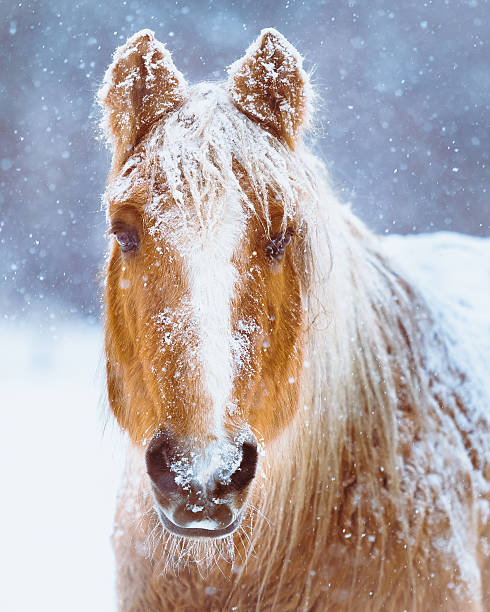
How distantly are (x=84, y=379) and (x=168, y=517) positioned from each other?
6.25 metres

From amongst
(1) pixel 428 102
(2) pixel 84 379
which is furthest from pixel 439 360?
(1) pixel 428 102

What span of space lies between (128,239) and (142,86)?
0.48 m

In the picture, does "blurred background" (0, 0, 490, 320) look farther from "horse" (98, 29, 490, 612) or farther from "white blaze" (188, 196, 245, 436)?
"white blaze" (188, 196, 245, 436)

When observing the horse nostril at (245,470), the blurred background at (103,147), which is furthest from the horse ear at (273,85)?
the blurred background at (103,147)

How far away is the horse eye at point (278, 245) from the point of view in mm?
1349

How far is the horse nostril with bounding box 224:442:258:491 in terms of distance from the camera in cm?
109

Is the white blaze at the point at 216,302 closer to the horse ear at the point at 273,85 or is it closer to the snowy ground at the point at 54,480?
the horse ear at the point at 273,85

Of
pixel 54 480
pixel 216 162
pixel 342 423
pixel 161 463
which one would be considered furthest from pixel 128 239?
pixel 54 480

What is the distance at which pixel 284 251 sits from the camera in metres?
1.40

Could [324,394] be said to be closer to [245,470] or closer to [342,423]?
[342,423]

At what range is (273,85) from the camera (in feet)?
4.94

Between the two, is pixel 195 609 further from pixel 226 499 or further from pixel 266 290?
pixel 266 290

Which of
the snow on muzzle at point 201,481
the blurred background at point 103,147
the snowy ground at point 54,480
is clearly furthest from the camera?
the blurred background at point 103,147

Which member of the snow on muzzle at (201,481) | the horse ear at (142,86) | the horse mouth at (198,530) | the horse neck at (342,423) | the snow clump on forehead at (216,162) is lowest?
the horse mouth at (198,530)
